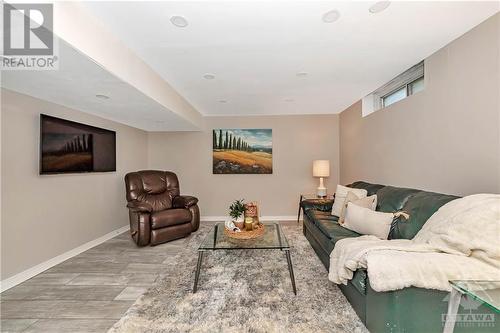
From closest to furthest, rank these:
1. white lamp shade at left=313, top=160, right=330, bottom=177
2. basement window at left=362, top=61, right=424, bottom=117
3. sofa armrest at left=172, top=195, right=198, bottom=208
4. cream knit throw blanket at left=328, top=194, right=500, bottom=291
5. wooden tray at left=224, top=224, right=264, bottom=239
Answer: cream knit throw blanket at left=328, top=194, right=500, bottom=291
wooden tray at left=224, top=224, right=264, bottom=239
basement window at left=362, top=61, right=424, bottom=117
sofa armrest at left=172, top=195, right=198, bottom=208
white lamp shade at left=313, top=160, right=330, bottom=177

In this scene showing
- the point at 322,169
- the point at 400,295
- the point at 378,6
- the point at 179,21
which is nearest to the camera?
the point at 400,295

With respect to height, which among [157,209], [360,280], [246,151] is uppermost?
[246,151]

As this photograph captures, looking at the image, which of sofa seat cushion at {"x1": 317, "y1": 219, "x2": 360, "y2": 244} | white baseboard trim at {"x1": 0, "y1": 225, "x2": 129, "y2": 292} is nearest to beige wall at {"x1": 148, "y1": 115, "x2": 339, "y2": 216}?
white baseboard trim at {"x1": 0, "y1": 225, "x2": 129, "y2": 292}

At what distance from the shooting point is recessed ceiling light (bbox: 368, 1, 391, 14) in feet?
5.18

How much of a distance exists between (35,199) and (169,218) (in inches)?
62.2

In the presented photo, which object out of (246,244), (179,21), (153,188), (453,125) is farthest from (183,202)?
(453,125)

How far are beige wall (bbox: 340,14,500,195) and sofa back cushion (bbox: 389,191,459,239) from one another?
28 cm

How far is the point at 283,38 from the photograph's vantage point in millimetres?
1992

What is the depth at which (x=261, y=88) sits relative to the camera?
130 inches

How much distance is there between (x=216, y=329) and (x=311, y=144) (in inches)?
163

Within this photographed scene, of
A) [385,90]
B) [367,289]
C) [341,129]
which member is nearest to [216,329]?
[367,289]

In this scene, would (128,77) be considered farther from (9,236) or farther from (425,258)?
(425,258)

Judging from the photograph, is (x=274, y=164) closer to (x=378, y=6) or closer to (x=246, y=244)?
(x=246, y=244)

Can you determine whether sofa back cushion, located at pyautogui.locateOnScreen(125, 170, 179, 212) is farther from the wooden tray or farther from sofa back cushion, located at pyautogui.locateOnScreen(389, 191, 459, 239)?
sofa back cushion, located at pyautogui.locateOnScreen(389, 191, 459, 239)
